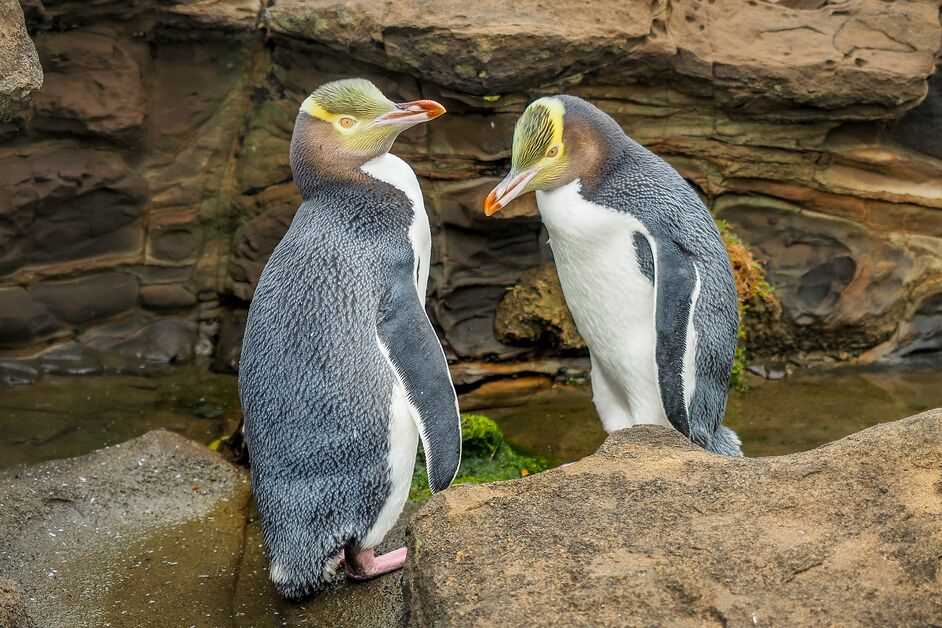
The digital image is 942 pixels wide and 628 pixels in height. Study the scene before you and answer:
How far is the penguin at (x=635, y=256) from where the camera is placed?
3.55 m

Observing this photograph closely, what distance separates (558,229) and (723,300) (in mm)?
528

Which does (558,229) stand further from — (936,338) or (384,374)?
(936,338)

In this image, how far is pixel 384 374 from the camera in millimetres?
3324

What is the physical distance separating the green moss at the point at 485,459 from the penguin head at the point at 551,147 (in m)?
1.02

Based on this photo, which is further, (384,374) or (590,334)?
(590,334)

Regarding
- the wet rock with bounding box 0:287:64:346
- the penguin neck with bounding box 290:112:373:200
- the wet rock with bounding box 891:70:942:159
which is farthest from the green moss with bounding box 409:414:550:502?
the wet rock with bounding box 891:70:942:159

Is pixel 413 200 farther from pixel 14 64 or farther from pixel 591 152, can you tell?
pixel 14 64

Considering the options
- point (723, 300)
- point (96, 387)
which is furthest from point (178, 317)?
point (723, 300)

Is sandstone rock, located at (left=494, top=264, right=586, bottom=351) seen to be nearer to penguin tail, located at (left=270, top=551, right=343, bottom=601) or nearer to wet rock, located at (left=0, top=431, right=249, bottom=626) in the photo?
wet rock, located at (left=0, top=431, right=249, bottom=626)

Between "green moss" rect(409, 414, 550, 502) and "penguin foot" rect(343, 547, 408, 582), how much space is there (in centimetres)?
74

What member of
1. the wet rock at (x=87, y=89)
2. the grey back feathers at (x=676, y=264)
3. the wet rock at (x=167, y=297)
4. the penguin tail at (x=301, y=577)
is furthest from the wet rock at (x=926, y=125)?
the penguin tail at (x=301, y=577)

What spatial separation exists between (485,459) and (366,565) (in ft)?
3.20

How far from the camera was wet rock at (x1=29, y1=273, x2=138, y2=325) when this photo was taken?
5254 millimetres

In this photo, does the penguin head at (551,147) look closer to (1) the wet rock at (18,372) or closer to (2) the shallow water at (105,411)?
(2) the shallow water at (105,411)
